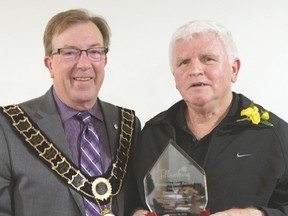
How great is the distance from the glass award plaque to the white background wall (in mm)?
Answer: 737

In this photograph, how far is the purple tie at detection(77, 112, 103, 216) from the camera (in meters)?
1.29

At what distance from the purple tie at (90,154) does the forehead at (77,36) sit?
240 mm

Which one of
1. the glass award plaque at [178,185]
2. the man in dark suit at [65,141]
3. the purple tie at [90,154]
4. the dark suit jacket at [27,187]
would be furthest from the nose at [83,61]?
the glass award plaque at [178,185]

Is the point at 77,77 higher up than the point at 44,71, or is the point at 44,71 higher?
the point at 44,71

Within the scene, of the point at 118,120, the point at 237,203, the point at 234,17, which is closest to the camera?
the point at 237,203

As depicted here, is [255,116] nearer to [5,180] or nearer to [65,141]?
[65,141]

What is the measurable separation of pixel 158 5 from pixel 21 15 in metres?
0.60

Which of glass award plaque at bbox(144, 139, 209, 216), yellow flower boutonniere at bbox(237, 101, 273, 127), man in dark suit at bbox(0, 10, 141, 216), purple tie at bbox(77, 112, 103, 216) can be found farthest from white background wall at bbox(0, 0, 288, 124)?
glass award plaque at bbox(144, 139, 209, 216)

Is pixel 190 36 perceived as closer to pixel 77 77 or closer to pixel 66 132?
pixel 77 77

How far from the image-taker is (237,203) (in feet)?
3.76

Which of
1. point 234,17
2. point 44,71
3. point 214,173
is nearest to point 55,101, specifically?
point 44,71

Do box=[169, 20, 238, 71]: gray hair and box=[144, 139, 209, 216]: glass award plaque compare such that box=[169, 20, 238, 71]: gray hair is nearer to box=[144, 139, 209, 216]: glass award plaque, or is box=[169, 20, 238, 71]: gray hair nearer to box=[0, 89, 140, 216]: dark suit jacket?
box=[144, 139, 209, 216]: glass award plaque

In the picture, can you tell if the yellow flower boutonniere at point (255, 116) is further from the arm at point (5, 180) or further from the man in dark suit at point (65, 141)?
the arm at point (5, 180)

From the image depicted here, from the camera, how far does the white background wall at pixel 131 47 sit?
174 cm
